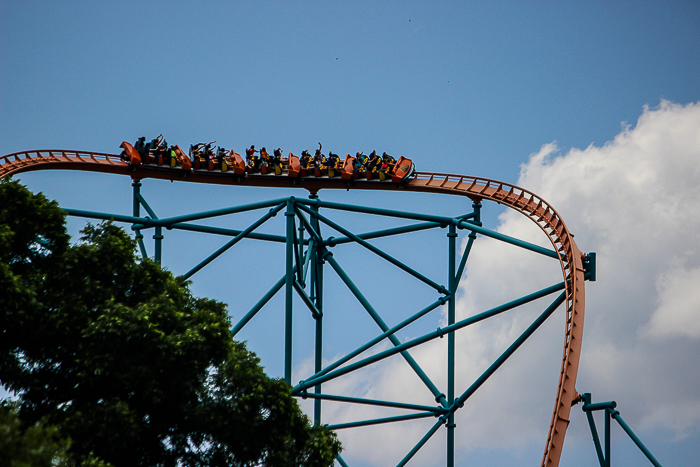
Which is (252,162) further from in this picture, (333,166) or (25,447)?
(25,447)

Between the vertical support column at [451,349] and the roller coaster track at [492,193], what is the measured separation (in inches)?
43.7

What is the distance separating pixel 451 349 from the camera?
16.8 m

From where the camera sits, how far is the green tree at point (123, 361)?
1063 centimetres

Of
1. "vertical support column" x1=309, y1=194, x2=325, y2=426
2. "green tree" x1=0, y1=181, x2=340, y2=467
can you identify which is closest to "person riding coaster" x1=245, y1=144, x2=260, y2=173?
"vertical support column" x1=309, y1=194, x2=325, y2=426

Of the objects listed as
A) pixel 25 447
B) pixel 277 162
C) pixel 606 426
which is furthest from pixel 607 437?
pixel 25 447

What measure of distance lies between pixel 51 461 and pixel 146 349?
2.66 m

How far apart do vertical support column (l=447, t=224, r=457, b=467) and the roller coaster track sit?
43.7 inches

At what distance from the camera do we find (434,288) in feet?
58.1

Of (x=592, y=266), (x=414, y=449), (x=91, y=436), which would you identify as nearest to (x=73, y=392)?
(x=91, y=436)

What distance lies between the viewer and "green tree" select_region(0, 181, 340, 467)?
10633 mm

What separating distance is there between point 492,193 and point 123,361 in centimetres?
886

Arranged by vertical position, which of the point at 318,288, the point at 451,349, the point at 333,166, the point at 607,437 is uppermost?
the point at 333,166

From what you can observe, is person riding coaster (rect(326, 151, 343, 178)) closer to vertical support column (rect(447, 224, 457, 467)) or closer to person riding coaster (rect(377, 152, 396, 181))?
person riding coaster (rect(377, 152, 396, 181))

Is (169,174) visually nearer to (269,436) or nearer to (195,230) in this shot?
(195,230)
